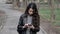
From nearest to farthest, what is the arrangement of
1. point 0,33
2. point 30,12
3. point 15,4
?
point 30,12 < point 0,33 < point 15,4

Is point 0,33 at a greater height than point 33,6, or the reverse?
point 33,6

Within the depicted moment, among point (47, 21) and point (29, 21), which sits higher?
point (29, 21)

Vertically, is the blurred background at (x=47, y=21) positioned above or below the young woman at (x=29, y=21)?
below

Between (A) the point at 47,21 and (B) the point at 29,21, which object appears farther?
(A) the point at 47,21

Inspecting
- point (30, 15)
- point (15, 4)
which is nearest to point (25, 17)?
point (30, 15)

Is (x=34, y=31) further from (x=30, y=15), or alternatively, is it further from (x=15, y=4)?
(x=15, y=4)

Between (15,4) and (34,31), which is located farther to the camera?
(15,4)

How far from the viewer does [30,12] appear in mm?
5676

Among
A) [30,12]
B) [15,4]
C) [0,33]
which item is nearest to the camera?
[30,12]

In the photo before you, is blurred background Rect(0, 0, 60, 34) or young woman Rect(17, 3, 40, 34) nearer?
young woman Rect(17, 3, 40, 34)

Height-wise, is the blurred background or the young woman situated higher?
the young woman

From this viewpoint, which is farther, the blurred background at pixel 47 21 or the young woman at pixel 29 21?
the blurred background at pixel 47 21

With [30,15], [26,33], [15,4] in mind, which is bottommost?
[15,4]

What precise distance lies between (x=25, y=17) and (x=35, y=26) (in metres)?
0.30
